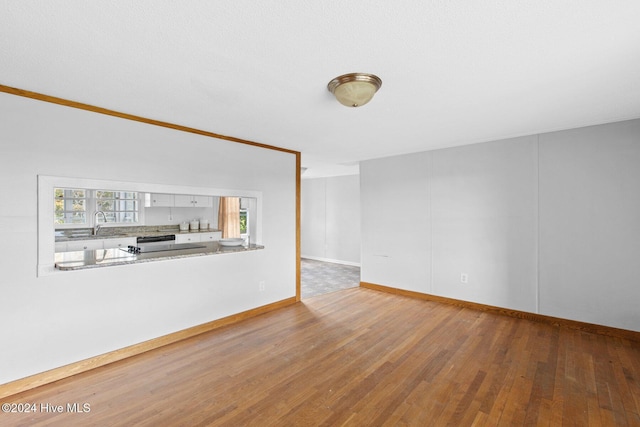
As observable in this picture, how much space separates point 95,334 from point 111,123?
1869 mm

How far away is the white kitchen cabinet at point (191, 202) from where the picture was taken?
5.46 meters

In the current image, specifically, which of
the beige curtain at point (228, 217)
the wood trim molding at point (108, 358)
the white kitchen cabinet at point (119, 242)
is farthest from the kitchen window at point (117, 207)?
the wood trim molding at point (108, 358)

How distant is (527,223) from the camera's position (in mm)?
3545

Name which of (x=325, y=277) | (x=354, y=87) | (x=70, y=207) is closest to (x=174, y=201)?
(x=70, y=207)

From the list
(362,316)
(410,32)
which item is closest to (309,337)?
(362,316)

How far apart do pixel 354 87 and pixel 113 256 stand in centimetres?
272

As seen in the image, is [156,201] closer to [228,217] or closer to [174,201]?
[174,201]

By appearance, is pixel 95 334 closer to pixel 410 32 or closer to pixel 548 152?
pixel 410 32

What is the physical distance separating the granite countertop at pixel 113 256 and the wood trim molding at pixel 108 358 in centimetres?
79

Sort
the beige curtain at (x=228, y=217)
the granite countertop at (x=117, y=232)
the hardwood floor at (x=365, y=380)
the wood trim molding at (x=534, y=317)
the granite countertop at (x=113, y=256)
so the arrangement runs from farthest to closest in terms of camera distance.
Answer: the beige curtain at (x=228, y=217), the granite countertop at (x=117, y=232), the wood trim molding at (x=534, y=317), the granite countertop at (x=113, y=256), the hardwood floor at (x=365, y=380)

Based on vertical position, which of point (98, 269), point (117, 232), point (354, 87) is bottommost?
point (98, 269)

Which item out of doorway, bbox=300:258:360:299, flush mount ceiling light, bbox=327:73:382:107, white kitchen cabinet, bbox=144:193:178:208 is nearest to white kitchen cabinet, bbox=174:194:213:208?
white kitchen cabinet, bbox=144:193:178:208

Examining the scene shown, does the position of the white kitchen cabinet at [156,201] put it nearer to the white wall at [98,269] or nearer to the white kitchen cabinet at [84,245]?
the white kitchen cabinet at [84,245]

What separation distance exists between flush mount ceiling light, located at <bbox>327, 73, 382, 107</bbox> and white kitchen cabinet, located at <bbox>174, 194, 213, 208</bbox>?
4.34 m
